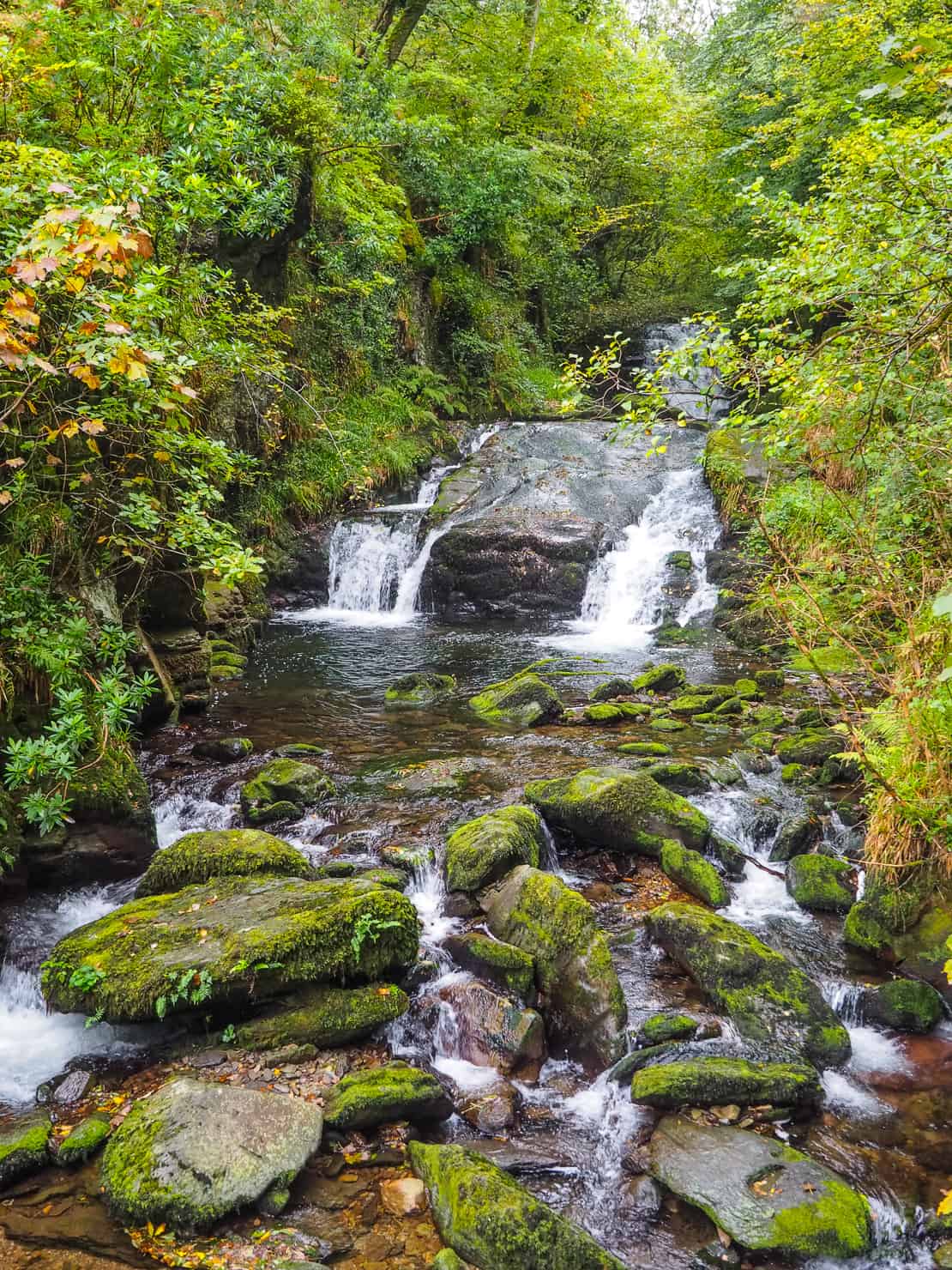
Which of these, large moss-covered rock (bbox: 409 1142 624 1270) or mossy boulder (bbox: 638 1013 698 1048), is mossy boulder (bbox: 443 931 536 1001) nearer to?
mossy boulder (bbox: 638 1013 698 1048)

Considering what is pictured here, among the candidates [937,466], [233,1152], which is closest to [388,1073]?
[233,1152]

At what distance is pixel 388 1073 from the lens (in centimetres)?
381

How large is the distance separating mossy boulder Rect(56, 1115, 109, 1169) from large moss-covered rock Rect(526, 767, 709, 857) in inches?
143

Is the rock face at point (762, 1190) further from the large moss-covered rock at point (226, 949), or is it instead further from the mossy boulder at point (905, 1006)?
the large moss-covered rock at point (226, 949)

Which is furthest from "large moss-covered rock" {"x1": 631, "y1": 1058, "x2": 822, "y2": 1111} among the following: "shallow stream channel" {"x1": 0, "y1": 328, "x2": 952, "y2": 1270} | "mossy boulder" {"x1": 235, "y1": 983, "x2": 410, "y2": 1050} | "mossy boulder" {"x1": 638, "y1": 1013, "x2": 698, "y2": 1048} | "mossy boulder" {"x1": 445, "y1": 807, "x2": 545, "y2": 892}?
"mossy boulder" {"x1": 445, "y1": 807, "x2": 545, "y2": 892}

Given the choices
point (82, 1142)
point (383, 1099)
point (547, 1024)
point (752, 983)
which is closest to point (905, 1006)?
point (752, 983)

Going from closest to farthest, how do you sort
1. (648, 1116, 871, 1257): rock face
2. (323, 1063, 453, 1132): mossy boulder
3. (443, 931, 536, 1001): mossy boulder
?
(648, 1116, 871, 1257): rock face, (323, 1063, 453, 1132): mossy boulder, (443, 931, 536, 1001): mossy boulder

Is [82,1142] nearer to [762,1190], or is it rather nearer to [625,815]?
[762,1190]

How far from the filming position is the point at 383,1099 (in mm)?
3639

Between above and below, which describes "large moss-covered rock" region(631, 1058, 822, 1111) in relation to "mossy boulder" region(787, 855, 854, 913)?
below

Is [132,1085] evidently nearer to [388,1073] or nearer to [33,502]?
[388,1073]

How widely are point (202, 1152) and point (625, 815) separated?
3634 mm

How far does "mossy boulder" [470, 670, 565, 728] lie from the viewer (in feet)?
28.9

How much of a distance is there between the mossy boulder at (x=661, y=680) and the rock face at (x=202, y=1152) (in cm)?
705
